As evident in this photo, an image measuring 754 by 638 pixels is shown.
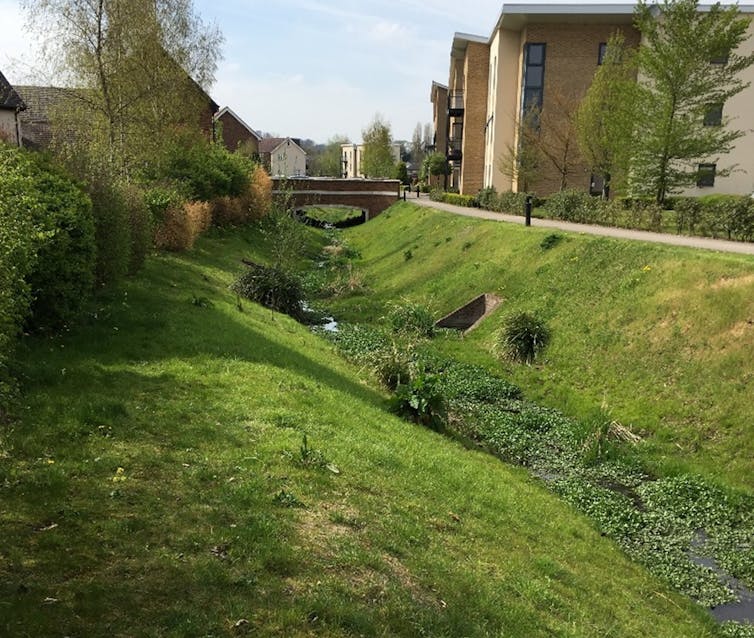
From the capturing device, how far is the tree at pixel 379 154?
7062cm

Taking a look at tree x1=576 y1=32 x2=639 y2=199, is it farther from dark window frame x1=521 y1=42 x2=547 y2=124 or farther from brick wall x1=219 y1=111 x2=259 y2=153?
brick wall x1=219 y1=111 x2=259 y2=153

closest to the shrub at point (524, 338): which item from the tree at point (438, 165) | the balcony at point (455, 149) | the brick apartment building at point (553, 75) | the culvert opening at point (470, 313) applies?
the culvert opening at point (470, 313)

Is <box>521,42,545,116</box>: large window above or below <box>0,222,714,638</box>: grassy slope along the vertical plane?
above

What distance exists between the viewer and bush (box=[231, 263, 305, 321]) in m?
17.4

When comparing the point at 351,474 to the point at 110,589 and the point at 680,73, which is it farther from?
the point at 680,73

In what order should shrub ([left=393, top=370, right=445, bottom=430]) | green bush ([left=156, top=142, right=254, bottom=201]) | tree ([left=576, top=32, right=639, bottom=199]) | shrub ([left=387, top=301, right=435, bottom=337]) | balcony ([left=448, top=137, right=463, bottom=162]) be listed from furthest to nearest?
1. balcony ([left=448, top=137, right=463, bottom=162])
2. tree ([left=576, top=32, right=639, bottom=199])
3. green bush ([left=156, top=142, right=254, bottom=201])
4. shrub ([left=387, top=301, right=435, bottom=337])
5. shrub ([left=393, top=370, right=445, bottom=430])

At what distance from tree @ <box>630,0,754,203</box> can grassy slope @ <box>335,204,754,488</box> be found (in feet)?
23.8

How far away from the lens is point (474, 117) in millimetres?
46844

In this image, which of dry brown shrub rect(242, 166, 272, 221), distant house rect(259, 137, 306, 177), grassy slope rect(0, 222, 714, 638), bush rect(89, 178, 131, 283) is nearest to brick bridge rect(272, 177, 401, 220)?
dry brown shrub rect(242, 166, 272, 221)

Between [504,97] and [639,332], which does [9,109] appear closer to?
[639,332]

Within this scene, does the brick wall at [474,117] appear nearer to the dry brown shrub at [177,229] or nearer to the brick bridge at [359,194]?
the brick bridge at [359,194]

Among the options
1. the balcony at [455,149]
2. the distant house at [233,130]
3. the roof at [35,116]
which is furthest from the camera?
the distant house at [233,130]

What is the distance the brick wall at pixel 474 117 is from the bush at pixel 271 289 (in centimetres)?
3131

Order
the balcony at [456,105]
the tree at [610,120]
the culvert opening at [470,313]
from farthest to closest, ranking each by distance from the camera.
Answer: the balcony at [456,105]
the tree at [610,120]
the culvert opening at [470,313]
